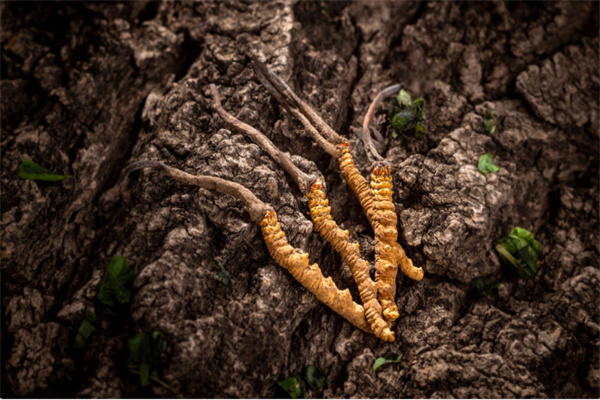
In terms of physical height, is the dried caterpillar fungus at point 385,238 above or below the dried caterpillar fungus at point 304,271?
above

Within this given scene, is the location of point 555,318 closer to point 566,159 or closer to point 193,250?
point 566,159

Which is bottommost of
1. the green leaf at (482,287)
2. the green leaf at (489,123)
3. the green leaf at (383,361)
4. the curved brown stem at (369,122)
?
the green leaf at (383,361)

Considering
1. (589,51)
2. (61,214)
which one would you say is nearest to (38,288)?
(61,214)

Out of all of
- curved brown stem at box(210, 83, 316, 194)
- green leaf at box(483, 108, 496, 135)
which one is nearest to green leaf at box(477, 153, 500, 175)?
green leaf at box(483, 108, 496, 135)

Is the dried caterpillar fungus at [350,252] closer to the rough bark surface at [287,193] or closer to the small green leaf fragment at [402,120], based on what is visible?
the rough bark surface at [287,193]

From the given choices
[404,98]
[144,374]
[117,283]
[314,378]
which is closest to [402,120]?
[404,98]

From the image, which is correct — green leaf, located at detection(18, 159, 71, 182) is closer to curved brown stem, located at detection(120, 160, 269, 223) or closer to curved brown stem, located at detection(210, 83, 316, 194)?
curved brown stem, located at detection(120, 160, 269, 223)

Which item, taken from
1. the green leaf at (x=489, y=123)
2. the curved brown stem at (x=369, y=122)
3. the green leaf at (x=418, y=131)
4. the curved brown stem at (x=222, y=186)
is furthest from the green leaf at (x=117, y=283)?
the green leaf at (x=489, y=123)

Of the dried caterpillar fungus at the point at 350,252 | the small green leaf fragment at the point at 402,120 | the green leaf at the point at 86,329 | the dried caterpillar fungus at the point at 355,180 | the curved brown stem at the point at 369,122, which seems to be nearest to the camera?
the green leaf at the point at 86,329
